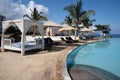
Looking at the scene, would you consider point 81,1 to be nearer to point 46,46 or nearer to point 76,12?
point 76,12

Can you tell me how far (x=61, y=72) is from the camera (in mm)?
6309

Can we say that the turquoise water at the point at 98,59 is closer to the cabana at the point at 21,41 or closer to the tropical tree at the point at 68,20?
the cabana at the point at 21,41

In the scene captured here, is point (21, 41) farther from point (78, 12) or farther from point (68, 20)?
point (68, 20)

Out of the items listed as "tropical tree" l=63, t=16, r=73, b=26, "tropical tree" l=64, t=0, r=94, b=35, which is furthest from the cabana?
"tropical tree" l=63, t=16, r=73, b=26

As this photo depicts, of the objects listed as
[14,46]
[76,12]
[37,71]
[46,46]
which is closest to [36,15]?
[76,12]

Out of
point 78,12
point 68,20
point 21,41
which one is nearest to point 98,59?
point 21,41

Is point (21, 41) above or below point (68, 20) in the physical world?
below

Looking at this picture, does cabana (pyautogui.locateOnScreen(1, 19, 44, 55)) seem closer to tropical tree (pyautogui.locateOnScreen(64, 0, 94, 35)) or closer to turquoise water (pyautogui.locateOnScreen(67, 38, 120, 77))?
turquoise water (pyautogui.locateOnScreen(67, 38, 120, 77))

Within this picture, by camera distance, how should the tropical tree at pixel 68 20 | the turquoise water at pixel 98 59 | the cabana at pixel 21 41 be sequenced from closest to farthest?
1. the turquoise water at pixel 98 59
2. the cabana at pixel 21 41
3. the tropical tree at pixel 68 20

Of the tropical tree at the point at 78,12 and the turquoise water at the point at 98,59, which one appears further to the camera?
the tropical tree at the point at 78,12

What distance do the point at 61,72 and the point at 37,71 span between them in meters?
1.09

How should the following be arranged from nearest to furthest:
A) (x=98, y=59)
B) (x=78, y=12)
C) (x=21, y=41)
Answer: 1. (x=21, y=41)
2. (x=98, y=59)
3. (x=78, y=12)

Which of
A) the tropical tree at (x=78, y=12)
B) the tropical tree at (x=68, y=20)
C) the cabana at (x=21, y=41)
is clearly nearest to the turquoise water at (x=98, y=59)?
the cabana at (x=21, y=41)

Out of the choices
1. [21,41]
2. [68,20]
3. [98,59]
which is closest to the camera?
[21,41]
